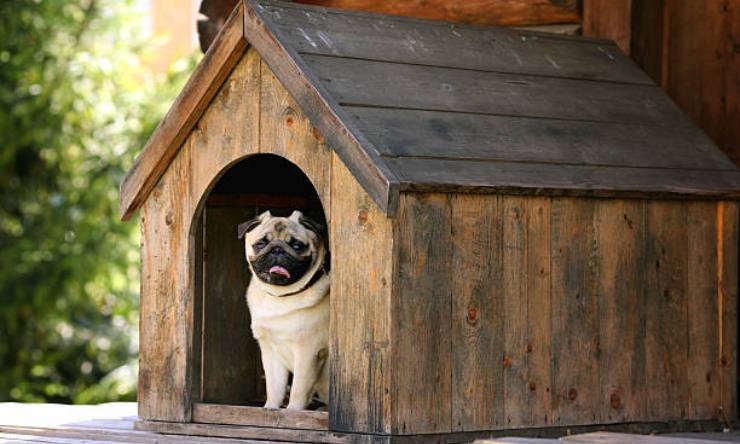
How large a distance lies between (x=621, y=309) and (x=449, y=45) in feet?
3.92

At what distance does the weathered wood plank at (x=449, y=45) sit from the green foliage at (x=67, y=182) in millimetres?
7239

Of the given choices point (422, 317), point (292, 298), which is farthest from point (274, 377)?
point (422, 317)

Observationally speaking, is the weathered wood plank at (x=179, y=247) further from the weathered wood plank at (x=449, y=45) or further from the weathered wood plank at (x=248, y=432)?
the weathered wood plank at (x=449, y=45)

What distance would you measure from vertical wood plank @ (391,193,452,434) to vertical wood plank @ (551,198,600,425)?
50cm

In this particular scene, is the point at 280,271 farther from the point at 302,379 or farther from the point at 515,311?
the point at 515,311

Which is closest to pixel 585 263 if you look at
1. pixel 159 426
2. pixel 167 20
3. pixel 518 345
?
pixel 518 345

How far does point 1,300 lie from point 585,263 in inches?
328

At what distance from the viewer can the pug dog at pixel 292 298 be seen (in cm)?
579

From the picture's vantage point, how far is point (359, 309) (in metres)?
5.23

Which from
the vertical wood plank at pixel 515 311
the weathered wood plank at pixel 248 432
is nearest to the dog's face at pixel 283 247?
the weathered wood plank at pixel 248 432

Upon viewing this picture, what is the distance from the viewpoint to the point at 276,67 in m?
5.46

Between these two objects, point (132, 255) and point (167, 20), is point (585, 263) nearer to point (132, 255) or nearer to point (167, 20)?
point (132, 255)

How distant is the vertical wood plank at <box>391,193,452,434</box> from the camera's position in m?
5.14

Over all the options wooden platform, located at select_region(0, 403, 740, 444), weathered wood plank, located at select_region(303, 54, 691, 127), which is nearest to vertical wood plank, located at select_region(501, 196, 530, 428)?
wooden platform, located at select_region(0, 403, 740, 444)
